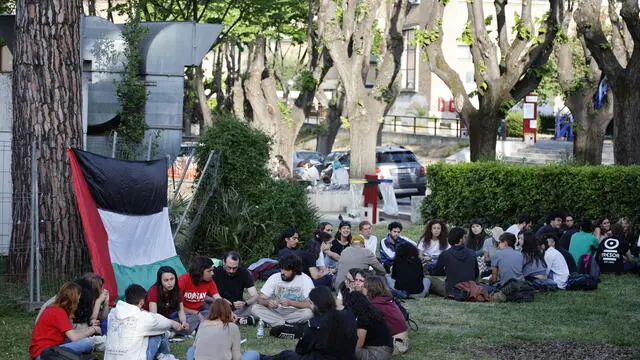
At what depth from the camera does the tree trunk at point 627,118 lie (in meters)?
22.5

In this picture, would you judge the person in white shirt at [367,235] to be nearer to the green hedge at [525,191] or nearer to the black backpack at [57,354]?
the green hedge at [525,191]

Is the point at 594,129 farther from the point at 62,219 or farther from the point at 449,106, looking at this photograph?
the point at 449,106

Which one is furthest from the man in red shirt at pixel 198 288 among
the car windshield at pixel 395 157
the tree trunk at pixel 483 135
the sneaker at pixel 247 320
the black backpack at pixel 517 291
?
the car windshield at pixel 395 157

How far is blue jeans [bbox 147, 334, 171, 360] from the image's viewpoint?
Result: 10.7m

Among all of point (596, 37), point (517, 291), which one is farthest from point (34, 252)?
point (596, 37)

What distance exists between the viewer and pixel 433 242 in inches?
720

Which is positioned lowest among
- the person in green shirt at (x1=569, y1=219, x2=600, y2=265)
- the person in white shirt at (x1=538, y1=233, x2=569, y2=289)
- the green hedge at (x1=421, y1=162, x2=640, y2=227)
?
the person in white shirt at (x1=538, y1=233, x2=569, y2=289)

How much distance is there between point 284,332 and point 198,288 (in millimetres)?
1164

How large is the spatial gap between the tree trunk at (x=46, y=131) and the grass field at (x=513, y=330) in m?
1.25

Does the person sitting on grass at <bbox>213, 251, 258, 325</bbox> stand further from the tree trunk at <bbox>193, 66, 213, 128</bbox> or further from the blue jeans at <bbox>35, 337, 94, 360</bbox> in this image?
the tree trunk at <bbox>193, 66, 213, 128</bbox>

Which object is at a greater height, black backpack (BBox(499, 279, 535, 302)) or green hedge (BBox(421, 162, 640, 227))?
green hedge (BBox(421, 162, 640, 227))

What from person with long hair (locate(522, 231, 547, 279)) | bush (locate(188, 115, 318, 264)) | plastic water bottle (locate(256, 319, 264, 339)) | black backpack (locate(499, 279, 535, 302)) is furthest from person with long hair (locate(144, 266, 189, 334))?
person with long hair (locate(522, 231, 547, 279))

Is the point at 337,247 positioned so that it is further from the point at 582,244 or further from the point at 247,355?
the point at 247,355

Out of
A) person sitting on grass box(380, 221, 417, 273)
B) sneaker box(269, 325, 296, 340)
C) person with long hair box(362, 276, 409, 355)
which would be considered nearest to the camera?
person with long hair box(362, 276, 409, 355)
